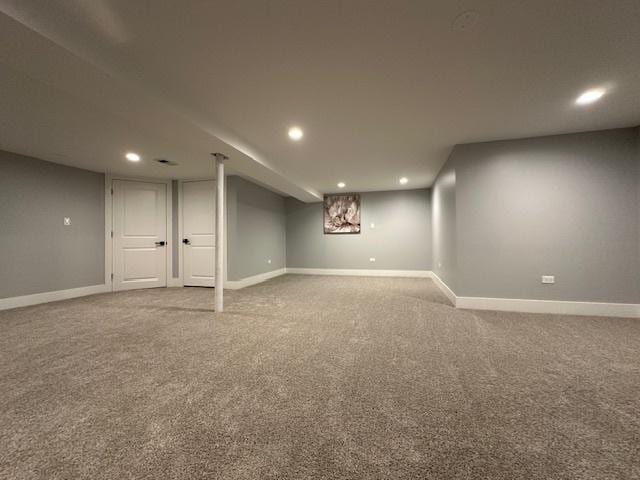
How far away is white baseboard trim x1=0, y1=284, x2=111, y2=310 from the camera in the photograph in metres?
4.09

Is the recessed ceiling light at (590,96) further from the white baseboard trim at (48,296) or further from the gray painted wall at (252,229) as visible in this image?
the white baseboard trim at (48,296)

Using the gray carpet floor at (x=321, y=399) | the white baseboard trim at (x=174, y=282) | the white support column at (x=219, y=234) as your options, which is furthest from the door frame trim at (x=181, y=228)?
the gray carpet floor at (x=321, y=399)

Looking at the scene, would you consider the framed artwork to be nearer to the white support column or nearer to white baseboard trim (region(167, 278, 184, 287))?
white baseboard trim (region(167, 278, 184, 287))

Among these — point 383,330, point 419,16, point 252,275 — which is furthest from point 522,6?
point 252,275

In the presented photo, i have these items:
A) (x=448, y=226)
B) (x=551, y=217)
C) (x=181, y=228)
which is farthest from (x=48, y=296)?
(x=551, y=217)

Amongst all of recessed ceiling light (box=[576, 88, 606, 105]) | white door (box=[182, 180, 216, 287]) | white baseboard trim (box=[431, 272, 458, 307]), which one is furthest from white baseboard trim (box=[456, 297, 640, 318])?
white door (box=[182, 180, 216, 287])

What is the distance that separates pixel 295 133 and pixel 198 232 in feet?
12.4

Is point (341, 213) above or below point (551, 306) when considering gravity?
above

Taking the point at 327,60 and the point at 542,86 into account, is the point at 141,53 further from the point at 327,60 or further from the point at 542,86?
the point at 542,86

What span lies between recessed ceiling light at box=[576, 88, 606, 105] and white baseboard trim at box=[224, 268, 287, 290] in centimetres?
606

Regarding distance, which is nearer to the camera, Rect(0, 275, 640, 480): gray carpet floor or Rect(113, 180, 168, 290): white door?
Rect(0, 275, 640, 480): gray carpet floor

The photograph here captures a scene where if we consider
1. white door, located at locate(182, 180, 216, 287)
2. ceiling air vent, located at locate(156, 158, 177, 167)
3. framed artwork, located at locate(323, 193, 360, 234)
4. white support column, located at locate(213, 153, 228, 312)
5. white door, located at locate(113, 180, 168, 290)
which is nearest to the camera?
white support column, located at locate(213, 153, 228, 312)

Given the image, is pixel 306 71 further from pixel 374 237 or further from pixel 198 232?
pixel 374 237

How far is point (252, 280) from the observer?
252 inches
